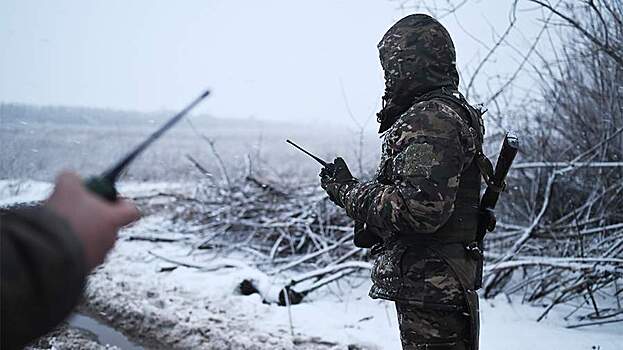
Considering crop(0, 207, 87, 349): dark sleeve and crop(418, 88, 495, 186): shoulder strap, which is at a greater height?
crop(418, 88, 495, 186): shoulder strap

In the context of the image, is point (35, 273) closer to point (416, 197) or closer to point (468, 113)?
point (416, 197)

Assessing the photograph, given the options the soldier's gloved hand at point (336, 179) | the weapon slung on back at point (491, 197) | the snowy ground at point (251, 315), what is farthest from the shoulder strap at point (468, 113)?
the snowy ground at point (251, 315)

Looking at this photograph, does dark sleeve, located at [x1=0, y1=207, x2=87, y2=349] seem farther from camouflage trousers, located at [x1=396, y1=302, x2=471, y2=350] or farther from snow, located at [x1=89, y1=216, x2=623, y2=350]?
snow, located at [x1=89, y1=216, x2=623, y2=350]

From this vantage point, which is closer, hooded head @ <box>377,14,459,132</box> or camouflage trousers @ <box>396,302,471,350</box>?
camouflage trousers @ <box>396,302,471,350</box>

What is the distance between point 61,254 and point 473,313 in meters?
2.16

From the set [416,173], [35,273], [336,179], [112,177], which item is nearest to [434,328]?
[416,173]

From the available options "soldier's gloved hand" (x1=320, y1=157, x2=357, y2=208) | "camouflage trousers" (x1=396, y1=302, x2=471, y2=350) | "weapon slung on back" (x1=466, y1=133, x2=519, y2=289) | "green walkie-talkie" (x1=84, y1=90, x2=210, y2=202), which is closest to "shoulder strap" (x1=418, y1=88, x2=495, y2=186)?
"weapon slung on back" (x1=466, y1=133, x2=519, y2=289)

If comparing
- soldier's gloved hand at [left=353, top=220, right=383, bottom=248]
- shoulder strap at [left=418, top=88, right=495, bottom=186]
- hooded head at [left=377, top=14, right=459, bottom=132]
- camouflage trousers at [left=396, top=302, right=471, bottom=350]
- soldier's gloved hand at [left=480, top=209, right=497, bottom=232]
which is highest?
hooded head at [left=377, top=14, right=459, bottom=132]

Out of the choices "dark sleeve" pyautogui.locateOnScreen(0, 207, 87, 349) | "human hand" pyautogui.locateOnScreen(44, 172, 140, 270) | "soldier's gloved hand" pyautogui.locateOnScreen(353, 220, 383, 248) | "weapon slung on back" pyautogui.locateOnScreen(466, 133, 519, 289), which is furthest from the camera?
"soldier's gloved hand" pyautogui.locateOnScreen(353, 220, 383, 248)

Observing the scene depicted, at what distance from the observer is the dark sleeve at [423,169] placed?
248 centimetres

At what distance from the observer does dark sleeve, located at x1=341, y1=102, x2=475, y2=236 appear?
2.48 metres

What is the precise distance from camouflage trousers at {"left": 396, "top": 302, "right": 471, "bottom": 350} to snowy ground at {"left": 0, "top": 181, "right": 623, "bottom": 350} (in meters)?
2.07

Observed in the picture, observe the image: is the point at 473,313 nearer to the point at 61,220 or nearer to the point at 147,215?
the point at 61,220

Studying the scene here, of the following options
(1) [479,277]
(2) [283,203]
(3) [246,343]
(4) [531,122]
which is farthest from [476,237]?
(2) [283,203]
